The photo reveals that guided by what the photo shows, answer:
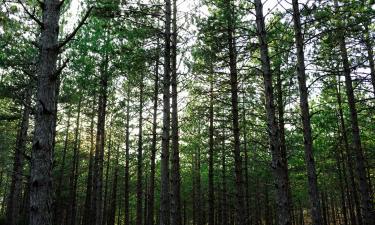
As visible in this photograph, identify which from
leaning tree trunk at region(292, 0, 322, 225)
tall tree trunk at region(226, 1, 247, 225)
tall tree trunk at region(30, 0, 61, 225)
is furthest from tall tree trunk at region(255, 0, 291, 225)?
tall tree trunk at region(30, 0, 61, 225)

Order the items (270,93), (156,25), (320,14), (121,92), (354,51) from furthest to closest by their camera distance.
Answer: (121,92), (354,51), (156,25), (320,14), (270,93)

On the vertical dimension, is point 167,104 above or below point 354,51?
below

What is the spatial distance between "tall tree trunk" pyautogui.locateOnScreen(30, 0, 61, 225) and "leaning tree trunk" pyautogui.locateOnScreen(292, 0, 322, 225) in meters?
6.74

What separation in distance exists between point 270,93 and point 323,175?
26.4 meters

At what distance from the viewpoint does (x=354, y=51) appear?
44.2 feet

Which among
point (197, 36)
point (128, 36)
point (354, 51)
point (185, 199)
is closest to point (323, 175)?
point (185, 199)

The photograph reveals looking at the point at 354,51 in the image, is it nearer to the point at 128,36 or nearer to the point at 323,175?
the point at 128,36

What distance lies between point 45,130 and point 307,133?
22.8ft

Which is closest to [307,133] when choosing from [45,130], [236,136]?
[236,136]

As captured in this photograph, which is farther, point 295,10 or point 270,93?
point 295,10

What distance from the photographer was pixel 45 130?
4.14 m

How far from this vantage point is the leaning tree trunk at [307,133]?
27.3 feet

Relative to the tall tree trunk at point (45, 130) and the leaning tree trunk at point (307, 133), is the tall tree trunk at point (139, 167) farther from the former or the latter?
the tall tree trunk at point (45, 130)

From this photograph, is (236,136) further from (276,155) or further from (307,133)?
(276,155)
